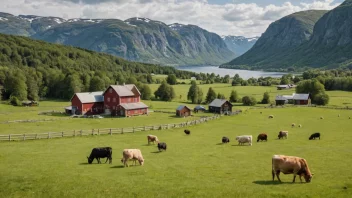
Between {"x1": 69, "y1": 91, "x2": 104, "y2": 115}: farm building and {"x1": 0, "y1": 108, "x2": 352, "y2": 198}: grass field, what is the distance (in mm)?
46199

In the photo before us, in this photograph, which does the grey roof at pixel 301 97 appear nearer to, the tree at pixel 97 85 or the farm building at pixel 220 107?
the farm building at pixel 220 107

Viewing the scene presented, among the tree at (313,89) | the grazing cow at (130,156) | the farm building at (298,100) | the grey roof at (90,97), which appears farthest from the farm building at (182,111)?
the grazing cow at (130,156)

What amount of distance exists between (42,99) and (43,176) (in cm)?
11074

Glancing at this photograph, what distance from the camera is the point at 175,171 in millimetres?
26141

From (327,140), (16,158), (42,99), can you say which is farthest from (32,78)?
(327,140)

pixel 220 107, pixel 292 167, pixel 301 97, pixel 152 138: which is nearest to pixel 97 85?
pixel 220 107

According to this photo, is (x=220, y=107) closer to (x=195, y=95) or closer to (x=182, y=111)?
(x=182, y=111)

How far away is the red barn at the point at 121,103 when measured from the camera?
88969 millimetres

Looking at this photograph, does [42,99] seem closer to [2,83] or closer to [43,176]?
[2,83]

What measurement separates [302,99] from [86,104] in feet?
236

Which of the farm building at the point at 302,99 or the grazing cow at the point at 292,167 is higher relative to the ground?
the farm building at the point at 302,99

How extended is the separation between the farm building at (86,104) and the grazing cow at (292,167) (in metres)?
74.2

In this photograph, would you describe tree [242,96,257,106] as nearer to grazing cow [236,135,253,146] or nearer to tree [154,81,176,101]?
tree [154,81,176,101]

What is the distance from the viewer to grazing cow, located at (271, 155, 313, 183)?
22.2 metres
